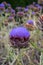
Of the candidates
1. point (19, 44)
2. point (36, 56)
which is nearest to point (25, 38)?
point (19, 44)

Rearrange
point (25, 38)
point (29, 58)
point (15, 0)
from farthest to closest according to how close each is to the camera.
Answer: point (15, 0), point (29, 58), point (25, 38)

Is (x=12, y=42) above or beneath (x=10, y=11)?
above

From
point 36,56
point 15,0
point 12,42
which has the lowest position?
point 15,0

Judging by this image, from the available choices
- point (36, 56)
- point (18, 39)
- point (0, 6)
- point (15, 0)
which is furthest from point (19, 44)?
point (15, 0)

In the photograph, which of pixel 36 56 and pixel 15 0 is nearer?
pixel 36 56

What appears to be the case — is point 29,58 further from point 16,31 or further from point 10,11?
point 10,11

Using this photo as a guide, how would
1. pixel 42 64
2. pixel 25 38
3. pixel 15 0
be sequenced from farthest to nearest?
pixel 15 0
pixel 42 64
pixel 25 38

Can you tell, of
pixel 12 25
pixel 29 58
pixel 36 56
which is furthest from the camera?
pixel 12 25

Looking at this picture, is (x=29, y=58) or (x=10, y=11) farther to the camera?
(x=10, y=11)

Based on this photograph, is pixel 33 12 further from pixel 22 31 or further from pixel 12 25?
pixel 22 31
